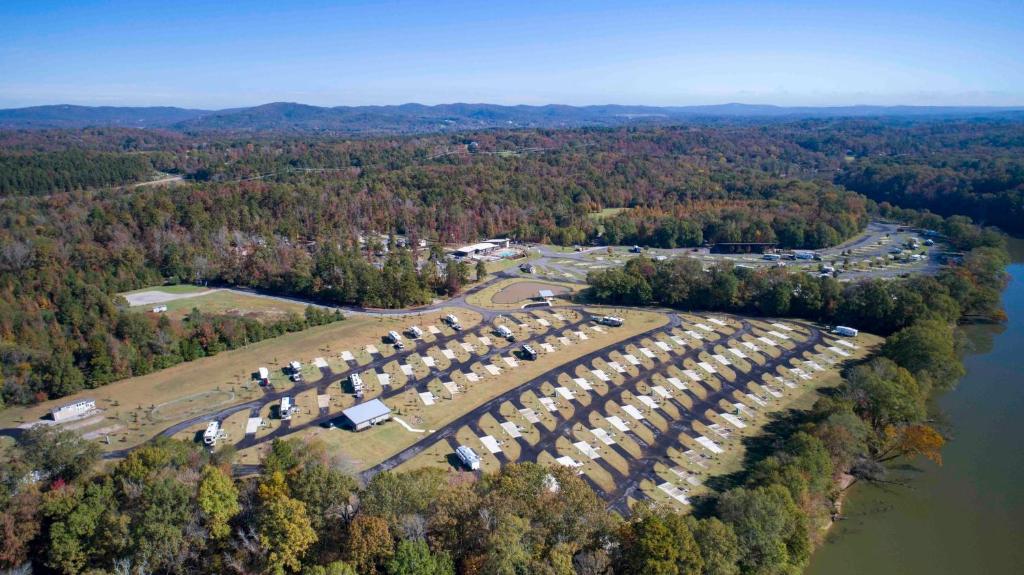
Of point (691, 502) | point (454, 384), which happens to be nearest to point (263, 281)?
point (454, 384)

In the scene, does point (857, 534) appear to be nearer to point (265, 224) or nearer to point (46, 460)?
point (46, 460)

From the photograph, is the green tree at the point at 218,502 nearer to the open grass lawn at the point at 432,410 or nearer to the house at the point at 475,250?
the open grass lawn at the point at 432,410

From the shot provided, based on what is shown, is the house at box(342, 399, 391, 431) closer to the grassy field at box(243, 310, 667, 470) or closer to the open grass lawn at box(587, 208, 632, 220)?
the grassy field at box(243, 310, 667, 470)

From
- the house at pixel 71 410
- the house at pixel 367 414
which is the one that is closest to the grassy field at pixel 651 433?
the house at pixel 367 414

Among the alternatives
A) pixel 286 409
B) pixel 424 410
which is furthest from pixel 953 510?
pixel 286 409

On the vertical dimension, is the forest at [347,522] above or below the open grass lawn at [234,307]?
above
